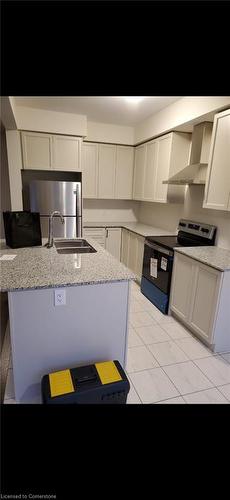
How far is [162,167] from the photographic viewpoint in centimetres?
352

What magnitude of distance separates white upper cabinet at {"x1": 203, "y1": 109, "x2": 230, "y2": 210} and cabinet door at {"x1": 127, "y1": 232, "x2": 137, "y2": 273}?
4.93 ft

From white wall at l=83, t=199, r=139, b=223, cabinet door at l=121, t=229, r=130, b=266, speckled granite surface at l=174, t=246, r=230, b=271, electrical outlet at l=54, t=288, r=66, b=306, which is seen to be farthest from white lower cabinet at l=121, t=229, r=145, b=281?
electrical outlet at l=54, t=288, r=66, b=306

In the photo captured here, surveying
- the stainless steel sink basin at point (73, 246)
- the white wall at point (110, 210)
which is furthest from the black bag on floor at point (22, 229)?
the white wall at point (110, 210)

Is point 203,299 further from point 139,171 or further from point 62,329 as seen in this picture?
point 139,171

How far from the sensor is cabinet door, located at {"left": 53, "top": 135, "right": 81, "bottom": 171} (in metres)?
3.69

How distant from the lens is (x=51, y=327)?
1.52 metres

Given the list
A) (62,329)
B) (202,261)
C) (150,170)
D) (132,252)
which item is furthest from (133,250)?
(62,329)

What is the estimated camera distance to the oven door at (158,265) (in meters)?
2.83

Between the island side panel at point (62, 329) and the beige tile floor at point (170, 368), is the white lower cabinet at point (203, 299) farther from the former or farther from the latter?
the island side panel at point (62, 329)

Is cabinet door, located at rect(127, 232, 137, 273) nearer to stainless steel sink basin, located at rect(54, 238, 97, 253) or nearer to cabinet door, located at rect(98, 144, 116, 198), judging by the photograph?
cabinet door, located at rect(98, 144, 116, 198)
